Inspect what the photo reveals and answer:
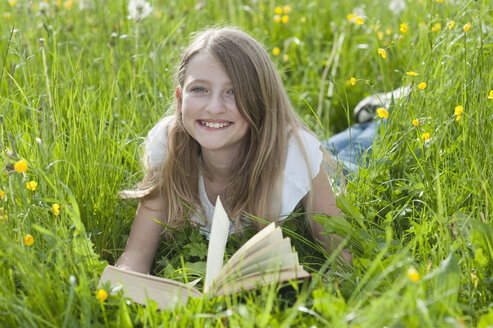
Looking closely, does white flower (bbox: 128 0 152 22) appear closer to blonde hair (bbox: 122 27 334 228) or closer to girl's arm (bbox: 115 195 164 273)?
blonde hair (bbox: 122 27 334 228)

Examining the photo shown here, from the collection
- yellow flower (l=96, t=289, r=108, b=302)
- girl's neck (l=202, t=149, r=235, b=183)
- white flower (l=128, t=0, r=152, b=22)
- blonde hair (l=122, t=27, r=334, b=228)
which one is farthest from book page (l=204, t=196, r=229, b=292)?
white flower (l=128, t=0, r=152, b=22)

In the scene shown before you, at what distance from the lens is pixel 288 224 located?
2.10 m

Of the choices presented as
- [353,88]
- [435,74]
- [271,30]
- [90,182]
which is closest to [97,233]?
[90,182]

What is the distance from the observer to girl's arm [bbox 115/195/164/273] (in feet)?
6.72

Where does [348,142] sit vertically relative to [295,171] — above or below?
below

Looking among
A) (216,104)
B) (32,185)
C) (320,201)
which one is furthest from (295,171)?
(32,185)

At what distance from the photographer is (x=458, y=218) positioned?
64.3 inches

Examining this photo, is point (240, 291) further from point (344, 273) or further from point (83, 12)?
point (83, 12)

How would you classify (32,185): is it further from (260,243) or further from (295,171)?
(295,171)

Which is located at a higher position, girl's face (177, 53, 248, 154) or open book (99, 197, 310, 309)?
girl's face (177, 53, 248, 154)

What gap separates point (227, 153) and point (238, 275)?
81 cm

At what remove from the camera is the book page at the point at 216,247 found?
5.19 ft

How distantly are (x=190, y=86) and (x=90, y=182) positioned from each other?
46cm

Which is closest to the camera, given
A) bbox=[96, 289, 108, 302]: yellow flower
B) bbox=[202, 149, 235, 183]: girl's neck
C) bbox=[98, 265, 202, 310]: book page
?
bbox=[96, 289, 108, 302]: yellow flower
